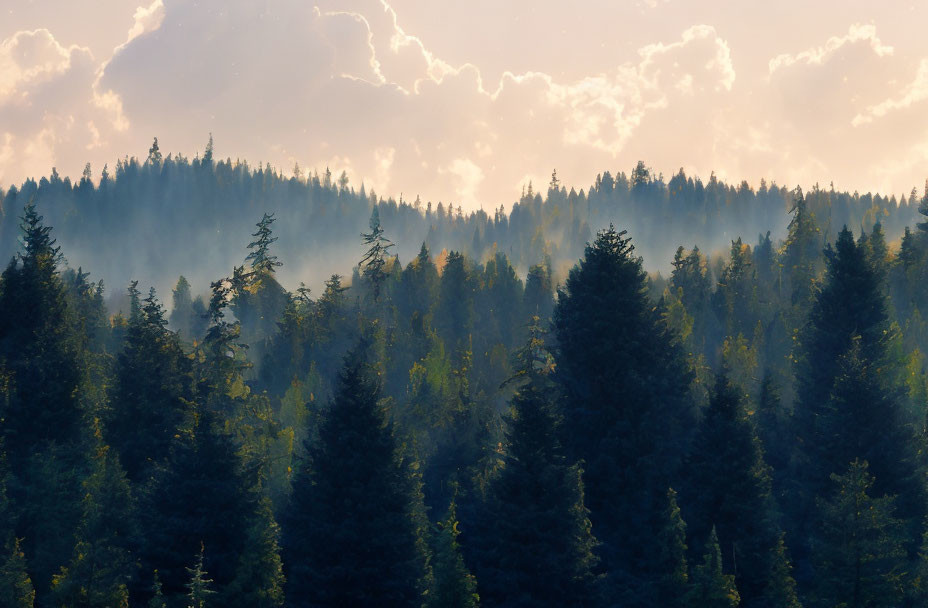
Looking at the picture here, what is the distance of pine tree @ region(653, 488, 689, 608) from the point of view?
32.7m

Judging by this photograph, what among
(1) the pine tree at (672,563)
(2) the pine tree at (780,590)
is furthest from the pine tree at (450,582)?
(2) the pine tree at (780,590)

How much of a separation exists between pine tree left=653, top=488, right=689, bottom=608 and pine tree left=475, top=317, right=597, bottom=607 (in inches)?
112

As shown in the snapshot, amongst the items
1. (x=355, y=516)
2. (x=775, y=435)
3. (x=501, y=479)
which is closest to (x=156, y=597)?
(x=355, y=516)

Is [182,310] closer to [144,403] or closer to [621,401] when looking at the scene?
[144,403]

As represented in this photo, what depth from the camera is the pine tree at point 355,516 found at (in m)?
30.8

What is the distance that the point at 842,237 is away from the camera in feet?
190

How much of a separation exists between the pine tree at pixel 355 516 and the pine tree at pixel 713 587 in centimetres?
888

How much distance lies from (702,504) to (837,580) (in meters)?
5.58

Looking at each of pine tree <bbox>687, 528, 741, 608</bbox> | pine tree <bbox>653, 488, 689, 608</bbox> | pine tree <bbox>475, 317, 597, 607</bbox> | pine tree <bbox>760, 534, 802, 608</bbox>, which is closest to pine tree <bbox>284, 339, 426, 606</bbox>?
pine tree <bbox>475, 317, 597, 607</bbox>

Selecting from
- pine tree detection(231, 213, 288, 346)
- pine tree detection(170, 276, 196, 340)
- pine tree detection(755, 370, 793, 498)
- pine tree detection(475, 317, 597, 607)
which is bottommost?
pine tree detection(475, 317, 597, 607)

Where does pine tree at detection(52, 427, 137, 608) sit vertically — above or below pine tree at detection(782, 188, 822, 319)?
below

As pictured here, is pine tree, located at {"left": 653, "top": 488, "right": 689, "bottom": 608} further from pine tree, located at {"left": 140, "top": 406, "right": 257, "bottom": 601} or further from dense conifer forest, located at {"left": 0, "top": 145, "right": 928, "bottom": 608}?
pine tree, located at {"left": 140, "top": 406, "right": 257, "bottom": 601}

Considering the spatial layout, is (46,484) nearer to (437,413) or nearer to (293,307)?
(437,413)

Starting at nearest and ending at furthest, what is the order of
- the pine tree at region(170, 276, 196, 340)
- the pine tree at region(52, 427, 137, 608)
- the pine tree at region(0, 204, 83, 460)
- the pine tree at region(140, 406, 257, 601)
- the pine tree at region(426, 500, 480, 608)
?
1. the pine tree at region(426, 500, 480, 608)
2. the pine tree at region(52, 427, 137, 608)
3. the pine tree at region(140, 406, 257, 601)
4. the pine tree at region(0, 204, 83, 460)
5. the pine tree at region(170, 276, 196, 340)
